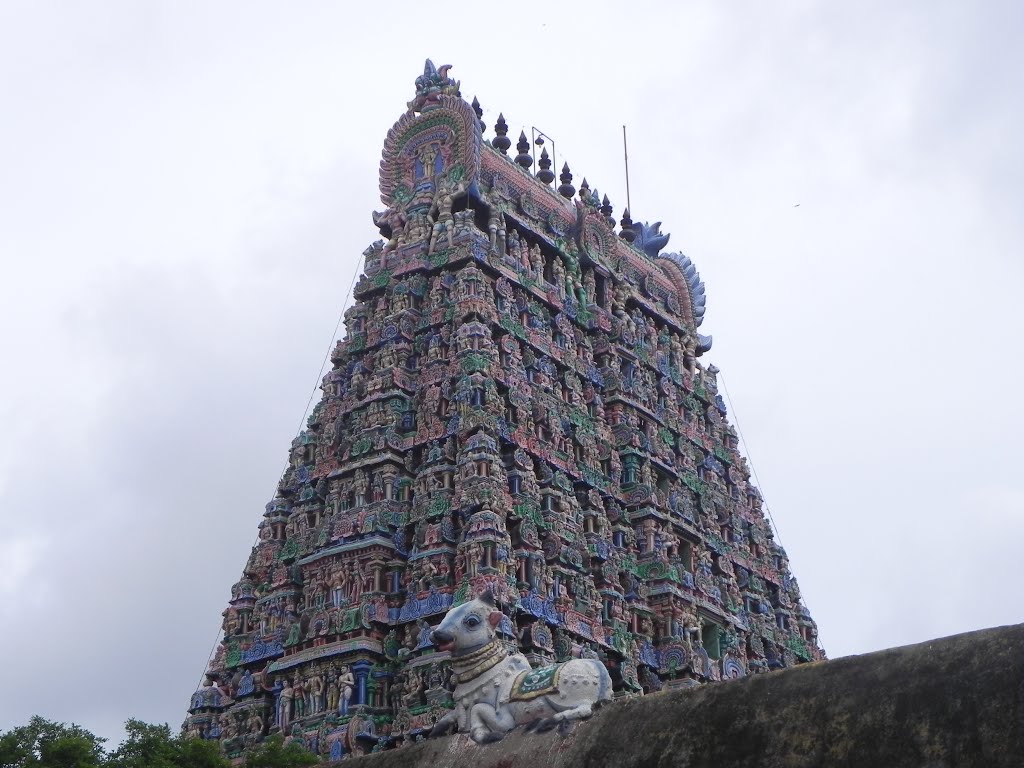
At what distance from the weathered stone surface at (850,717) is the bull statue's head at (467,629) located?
3.16 metres

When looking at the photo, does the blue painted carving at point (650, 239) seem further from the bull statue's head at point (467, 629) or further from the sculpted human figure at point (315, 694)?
the bull statue's head at point (467, 629)

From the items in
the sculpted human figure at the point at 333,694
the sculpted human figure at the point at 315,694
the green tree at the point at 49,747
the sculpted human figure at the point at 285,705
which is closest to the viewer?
the green tree at the point at 49,747

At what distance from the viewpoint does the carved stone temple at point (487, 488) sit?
103ft

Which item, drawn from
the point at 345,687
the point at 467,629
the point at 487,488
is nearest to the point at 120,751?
the point at 345,687

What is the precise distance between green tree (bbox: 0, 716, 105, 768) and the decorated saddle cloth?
13597 millimetres

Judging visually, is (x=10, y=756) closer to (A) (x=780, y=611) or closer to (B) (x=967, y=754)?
(B) (x=967, y=754)

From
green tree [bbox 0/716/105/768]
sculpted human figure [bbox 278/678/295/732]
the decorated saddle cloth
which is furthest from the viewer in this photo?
sculpted human figure [bbox 278/678/295/732]

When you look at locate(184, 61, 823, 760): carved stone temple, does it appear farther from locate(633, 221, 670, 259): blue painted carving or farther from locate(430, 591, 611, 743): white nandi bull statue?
locate(430, 591, 611, 743): white nandi bull statue

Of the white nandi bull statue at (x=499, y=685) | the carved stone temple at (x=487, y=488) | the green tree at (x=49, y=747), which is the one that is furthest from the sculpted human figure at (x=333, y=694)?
the white nandi bull statue at (x=499, y=685)

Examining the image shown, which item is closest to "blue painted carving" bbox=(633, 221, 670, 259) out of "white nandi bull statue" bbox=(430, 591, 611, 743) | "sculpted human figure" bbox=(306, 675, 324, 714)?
"sculpted human figure" bbox=(306, 675, 324, 714)

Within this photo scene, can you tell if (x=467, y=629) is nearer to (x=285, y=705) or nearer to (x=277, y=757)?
(x=277, y=757)

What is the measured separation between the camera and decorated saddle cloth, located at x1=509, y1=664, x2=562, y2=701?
12.8 metres

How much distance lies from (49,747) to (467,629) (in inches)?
531

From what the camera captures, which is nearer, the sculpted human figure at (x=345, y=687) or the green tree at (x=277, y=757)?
the green tree at (x=277, y=757)
